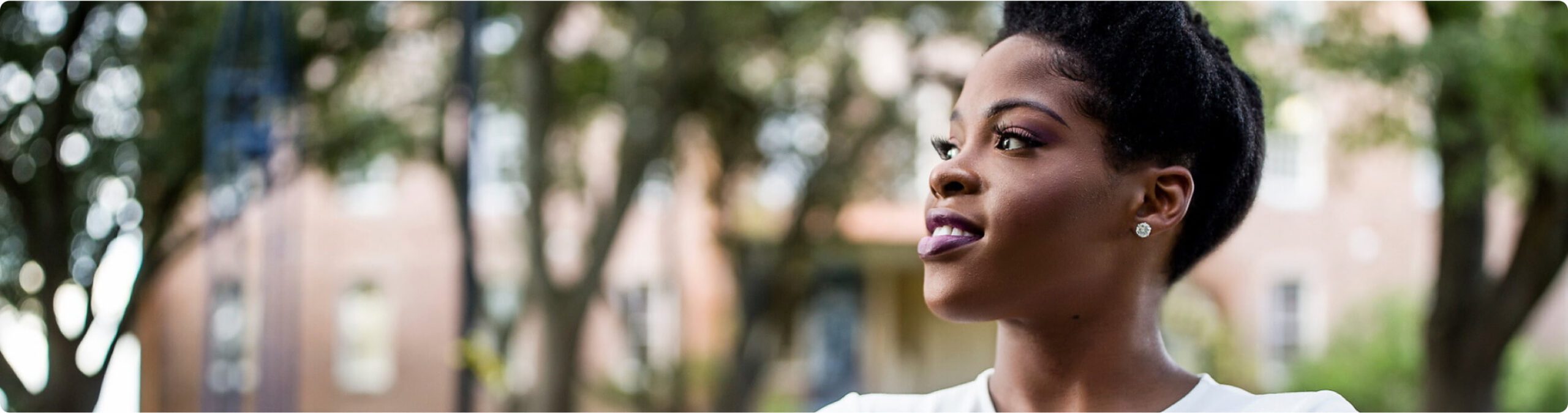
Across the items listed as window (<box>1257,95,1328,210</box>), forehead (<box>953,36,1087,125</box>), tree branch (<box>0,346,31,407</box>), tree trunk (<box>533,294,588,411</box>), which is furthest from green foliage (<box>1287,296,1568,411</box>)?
forehead (<box>953,36,1087,125</box>)

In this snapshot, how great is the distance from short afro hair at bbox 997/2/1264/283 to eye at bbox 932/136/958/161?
14 centimetres

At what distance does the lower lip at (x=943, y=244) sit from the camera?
142 centimetres

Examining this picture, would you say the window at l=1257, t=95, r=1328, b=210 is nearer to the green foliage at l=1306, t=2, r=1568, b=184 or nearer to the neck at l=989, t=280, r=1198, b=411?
the green foliage at l=1306, t=2, r=1568, b=184

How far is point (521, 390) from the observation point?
10.4 meters

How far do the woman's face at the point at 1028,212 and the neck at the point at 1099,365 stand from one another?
0.11ft

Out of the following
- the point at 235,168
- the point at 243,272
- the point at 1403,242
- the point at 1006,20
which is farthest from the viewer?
the point at 1403,242

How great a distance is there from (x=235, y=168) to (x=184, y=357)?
11.3 m

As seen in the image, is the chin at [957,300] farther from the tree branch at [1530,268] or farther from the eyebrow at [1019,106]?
the tree branch at [1530,268]

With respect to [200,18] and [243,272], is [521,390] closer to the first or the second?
[243,272]

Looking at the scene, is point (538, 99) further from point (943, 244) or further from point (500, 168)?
point (500, 168)

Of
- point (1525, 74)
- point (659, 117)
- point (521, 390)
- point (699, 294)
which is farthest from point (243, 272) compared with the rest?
point (699, 294)

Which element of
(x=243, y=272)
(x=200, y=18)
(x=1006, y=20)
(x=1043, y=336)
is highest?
(x=200, y=18)

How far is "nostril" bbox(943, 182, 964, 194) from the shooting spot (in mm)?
1452

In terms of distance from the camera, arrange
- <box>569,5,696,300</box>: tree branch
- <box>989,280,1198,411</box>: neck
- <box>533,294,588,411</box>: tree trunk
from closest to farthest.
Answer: <box>989,280,1198,411</box>: neck, <box>533,294,588,411</box>: tree trunk, <box>569,5,696,300</box>: tree branch
